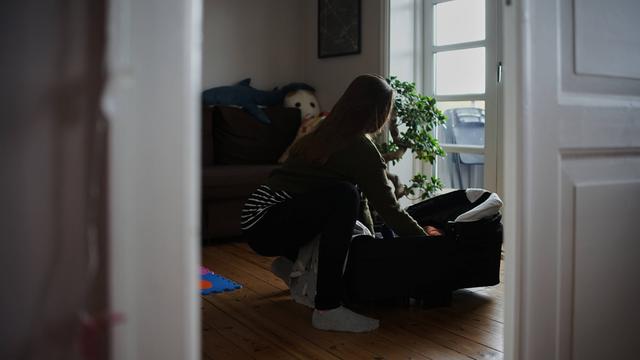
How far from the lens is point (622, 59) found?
1.56 meters

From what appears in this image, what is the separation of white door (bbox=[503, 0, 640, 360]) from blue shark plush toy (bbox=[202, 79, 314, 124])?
3258 millimetres

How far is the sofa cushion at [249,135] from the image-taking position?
4457 millimetres

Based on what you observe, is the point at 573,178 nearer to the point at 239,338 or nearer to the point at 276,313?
the point at 239,338

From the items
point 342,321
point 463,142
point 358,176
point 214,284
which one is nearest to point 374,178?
point 358,176

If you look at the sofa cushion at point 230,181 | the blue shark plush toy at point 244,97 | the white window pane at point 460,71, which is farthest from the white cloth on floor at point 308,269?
the blue shark plush toy at point 244,97

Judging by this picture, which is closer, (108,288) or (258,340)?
(108,288)

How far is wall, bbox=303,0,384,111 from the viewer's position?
4.27 meters

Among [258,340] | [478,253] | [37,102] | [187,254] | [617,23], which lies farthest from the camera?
[478,253]

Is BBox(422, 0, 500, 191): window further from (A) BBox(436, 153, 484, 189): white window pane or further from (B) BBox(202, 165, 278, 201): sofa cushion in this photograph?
(B) BBox(202, 165, 278, 201): sofa cushion

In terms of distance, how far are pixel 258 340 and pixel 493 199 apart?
117 cm

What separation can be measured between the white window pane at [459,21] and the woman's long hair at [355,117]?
73.6 inches

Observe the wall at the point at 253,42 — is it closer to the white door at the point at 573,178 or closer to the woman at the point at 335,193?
the woman at the point at 335,193

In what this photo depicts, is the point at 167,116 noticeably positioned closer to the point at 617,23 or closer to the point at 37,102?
the point at 37,102

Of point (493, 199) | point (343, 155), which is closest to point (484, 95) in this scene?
point (493, 199)
